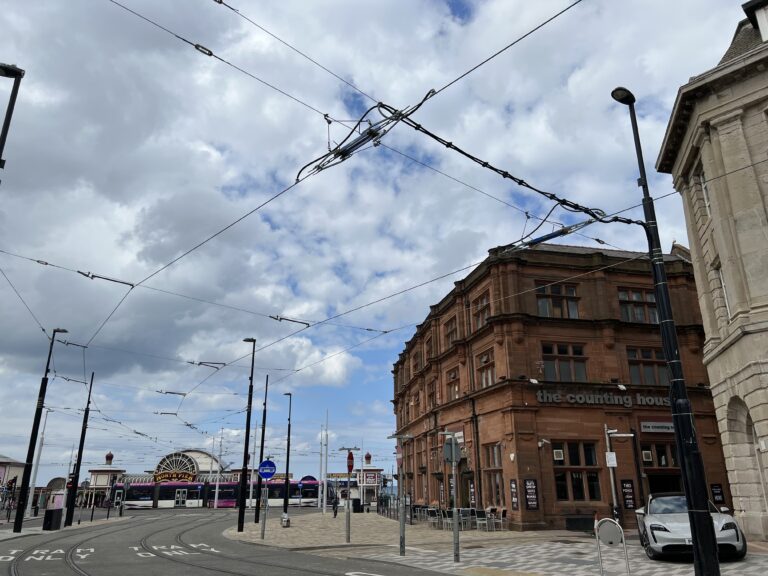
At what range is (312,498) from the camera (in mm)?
68812

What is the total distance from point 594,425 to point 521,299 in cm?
733

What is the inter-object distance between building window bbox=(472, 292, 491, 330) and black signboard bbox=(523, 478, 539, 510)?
8.53m

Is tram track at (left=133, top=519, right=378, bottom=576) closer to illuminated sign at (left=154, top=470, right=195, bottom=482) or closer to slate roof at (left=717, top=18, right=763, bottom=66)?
slate roof at (left=717, top=18, right=763, bottom=66)

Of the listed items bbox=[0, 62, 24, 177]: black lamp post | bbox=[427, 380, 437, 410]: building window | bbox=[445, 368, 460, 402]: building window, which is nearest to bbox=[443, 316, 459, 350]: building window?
bbox=[445, 368, 460, 402]: building window

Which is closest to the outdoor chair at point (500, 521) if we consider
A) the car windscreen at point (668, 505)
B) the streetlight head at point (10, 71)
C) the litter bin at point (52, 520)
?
the car windscreen at point (668, 505)

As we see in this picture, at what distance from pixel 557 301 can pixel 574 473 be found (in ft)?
29.5

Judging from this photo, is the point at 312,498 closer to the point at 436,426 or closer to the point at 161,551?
the point at 436,426

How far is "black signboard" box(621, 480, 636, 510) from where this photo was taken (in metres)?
27.1

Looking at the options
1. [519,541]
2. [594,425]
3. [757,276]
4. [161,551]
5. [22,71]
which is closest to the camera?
[22,71]

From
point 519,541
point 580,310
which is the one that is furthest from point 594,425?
point 519,541

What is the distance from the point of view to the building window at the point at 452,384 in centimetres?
3534

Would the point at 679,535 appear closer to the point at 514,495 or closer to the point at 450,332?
the point at 514,495

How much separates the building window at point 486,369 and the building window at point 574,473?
4.73 metres

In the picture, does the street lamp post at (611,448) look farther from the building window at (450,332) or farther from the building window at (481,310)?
the building window at (450,332)
